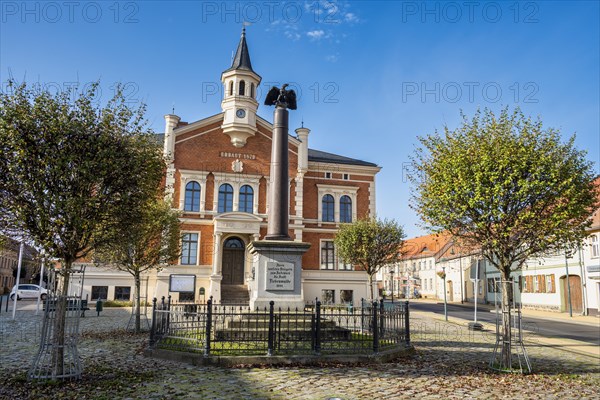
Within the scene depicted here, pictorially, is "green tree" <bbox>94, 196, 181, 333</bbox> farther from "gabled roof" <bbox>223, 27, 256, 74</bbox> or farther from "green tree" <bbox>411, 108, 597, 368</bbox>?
"gabled roof" <bbox>223, 27, 256, 74</bbox>

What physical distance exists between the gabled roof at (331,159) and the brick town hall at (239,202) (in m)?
0.13

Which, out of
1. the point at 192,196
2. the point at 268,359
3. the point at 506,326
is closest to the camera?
the point at 268,359

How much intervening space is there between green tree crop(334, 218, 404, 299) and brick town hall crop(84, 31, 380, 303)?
16.9 feet

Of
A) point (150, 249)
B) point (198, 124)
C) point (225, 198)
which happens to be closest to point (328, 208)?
point (225, 198)

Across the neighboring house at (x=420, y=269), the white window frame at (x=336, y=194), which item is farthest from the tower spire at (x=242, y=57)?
the neighboring house at (x=420, y=269)

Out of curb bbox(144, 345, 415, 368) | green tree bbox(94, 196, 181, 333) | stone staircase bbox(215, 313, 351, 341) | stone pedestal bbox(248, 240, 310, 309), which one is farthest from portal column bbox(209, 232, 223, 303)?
curb bbox(144, 345, 415, 368)

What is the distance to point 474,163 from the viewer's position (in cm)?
1048

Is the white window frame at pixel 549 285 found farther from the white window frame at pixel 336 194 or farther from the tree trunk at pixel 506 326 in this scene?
the tree trunk at pixel 506 326

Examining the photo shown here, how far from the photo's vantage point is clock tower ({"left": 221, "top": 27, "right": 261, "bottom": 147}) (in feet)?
104

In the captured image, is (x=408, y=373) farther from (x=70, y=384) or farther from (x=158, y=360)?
(x=70, y=384)

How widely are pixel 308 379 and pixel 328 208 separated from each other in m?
25.7

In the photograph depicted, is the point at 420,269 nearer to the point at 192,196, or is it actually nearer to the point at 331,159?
the point at 331,159

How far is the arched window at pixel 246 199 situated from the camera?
105ft

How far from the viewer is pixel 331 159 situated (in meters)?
34.6
